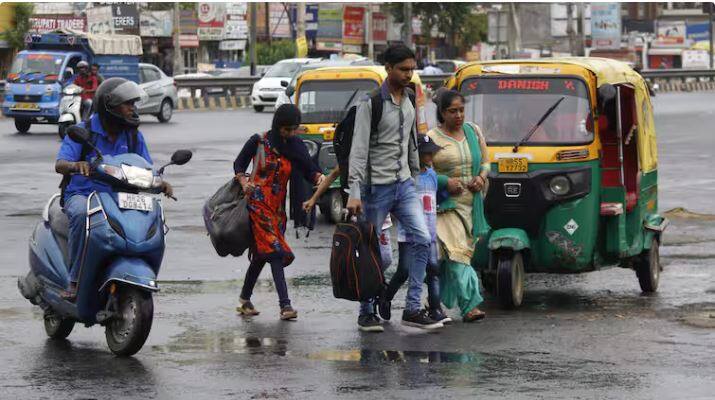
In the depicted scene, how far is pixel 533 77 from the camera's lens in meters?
11.1

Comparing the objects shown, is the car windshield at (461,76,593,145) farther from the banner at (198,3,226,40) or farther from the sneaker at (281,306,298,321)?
the banner at (198,3,226,40)

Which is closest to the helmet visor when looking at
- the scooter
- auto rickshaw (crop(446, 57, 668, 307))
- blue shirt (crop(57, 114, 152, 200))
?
blue shirt (crop(57, 114, 152, 200))

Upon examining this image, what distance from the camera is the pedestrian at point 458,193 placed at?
995 centimetres

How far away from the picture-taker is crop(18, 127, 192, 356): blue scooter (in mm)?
8320

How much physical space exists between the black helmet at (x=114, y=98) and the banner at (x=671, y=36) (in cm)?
10065

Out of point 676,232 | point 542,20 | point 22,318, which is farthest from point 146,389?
point 542,20

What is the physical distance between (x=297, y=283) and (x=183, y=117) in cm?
2919

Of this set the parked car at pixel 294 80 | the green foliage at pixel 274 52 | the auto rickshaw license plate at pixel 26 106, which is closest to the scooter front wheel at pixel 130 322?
the parked car at pixel 294 80

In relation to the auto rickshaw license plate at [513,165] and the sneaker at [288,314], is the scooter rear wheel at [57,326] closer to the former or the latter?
the sneaker at [288,314]

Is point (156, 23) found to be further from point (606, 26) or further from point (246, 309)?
point (246, 309)

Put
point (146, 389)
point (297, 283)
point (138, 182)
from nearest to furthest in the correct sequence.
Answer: point (146, 389) < point (138, 182) < point (297, 283)

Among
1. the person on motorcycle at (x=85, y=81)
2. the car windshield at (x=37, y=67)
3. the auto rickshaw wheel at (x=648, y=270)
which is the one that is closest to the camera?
the auto rickshaw wheel at (x=648, y=270)

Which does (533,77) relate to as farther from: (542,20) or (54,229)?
(542,20)

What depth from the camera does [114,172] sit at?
849cm
